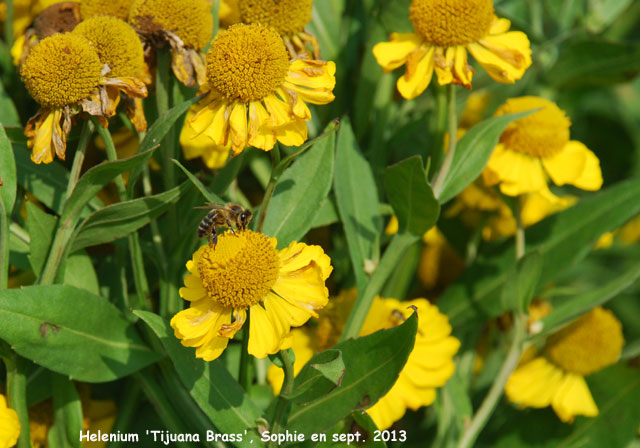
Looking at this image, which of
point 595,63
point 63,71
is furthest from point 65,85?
point 595,63

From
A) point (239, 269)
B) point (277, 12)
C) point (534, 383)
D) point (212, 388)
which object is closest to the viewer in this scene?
point (239, 269)

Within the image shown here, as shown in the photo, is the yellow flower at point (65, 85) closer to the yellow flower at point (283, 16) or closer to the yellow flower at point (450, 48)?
the yellow flower at point (283, 16)

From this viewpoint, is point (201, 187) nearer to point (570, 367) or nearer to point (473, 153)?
point (473, 153)

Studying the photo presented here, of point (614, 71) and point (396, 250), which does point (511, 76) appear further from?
point (614, 71)

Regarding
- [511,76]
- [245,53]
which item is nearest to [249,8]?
[245,53]

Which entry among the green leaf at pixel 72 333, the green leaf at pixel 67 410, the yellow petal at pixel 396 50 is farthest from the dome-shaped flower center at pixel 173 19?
the green leaf at pixel 67 410

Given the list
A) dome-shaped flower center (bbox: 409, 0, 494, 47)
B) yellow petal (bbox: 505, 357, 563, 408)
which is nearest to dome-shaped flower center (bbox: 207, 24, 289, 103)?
dome-shaped flower center (bbox: 409, 0, 494, 47)
